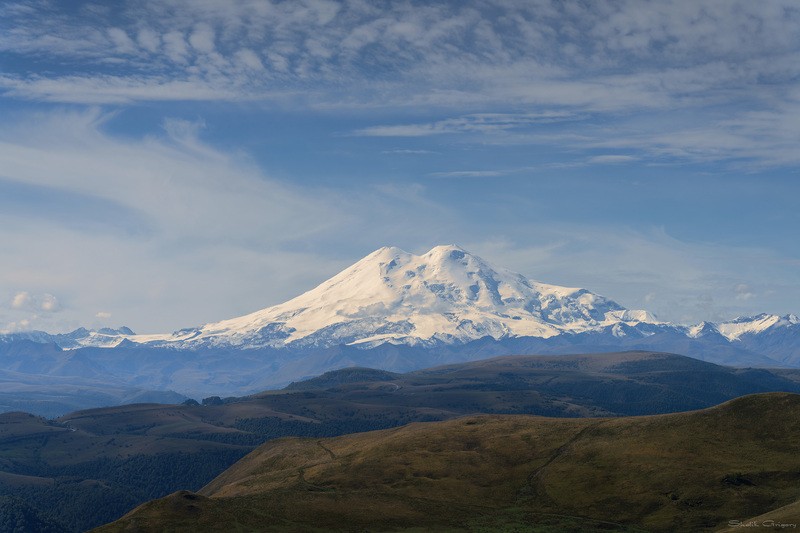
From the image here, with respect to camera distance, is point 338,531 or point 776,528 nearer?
point 776,528

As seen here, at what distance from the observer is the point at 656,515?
197 m

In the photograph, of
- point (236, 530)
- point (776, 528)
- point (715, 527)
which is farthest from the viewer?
point (236, 530)

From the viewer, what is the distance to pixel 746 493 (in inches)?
7692

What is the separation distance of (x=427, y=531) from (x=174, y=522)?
61066mm

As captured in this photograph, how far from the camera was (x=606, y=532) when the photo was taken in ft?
624

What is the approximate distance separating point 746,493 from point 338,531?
9883 centimetres

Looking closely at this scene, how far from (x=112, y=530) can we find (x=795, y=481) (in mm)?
162894

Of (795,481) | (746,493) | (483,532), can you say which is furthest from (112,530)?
(795,481)

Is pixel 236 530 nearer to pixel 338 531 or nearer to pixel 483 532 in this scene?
pixel 338 531

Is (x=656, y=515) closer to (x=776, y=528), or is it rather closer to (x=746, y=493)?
(x=746, y=493)

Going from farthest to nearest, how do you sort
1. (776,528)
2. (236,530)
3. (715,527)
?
1. (236,530)
2. (715,527)
3. (776,528)

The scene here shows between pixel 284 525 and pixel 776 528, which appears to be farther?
pixel 284 525

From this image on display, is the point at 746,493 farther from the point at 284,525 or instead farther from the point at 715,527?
the point at 284,525

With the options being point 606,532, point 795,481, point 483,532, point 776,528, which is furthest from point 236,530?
point 795,481
